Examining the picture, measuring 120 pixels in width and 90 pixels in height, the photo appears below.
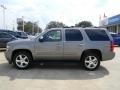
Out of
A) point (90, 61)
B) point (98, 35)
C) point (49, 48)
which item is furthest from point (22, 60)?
point (98, 35)

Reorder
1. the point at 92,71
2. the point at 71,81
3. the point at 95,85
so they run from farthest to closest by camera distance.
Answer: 1. the point at 92,71
2. the point at 71,81
3. the point at 95,85

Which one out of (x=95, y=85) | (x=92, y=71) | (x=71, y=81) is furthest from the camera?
(x=92, y=71)

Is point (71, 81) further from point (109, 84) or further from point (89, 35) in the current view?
point (89, 35)

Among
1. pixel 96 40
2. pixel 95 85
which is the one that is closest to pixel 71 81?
pixel 95 85

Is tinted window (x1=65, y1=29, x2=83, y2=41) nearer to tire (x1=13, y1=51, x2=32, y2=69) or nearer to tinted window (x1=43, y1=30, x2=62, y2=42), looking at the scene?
tinted window (x1=43, y1=30, x2=62, y2=42)

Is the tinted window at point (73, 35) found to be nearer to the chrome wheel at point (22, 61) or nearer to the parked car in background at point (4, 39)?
the chrome wheel at point (22, 61)

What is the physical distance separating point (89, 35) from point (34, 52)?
2.55 m

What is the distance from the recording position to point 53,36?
448 inches

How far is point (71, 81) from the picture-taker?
898 centimetres

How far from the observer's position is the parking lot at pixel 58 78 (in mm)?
8125

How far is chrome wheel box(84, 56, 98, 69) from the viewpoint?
36.7 feet

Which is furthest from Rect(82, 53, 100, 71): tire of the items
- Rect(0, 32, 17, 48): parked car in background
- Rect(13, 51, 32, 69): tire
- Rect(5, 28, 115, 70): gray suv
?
Rect(0, 32, 17, 48): parked car in background

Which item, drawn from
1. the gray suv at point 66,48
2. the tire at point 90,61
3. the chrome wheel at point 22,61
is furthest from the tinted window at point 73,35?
the chrome wheel at point 22,61

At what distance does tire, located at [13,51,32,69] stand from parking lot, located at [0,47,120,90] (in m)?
0.26
